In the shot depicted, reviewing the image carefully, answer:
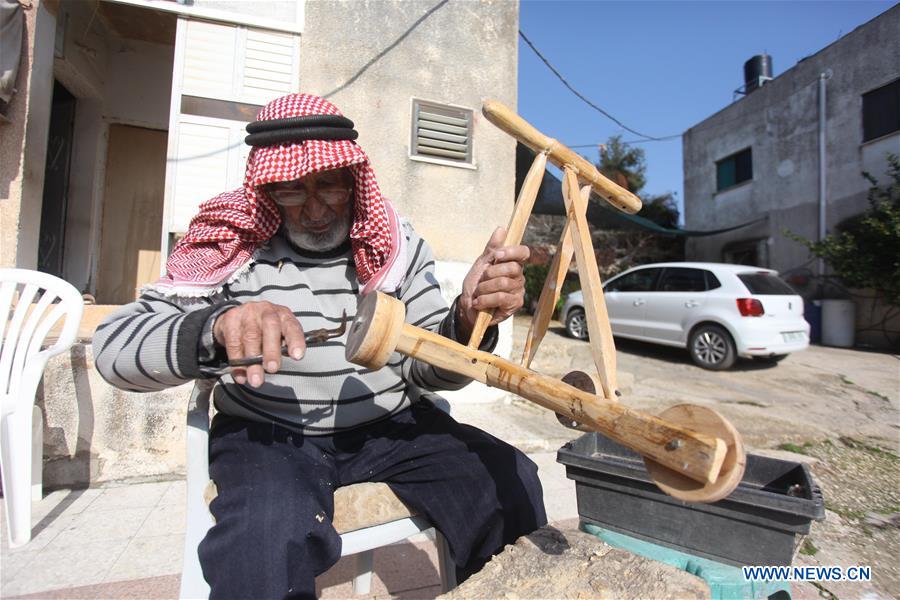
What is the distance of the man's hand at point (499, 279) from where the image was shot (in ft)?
4.00

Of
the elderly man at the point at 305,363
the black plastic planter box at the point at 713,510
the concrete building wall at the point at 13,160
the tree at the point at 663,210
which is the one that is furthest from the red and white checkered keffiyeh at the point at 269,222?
the tree at the point at 663,210

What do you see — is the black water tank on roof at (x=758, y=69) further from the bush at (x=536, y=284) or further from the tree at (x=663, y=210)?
the bush at (x=536, y=284)

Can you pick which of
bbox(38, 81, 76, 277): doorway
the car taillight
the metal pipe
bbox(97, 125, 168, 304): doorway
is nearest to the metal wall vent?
bbox(97, 125, 168, 304): doorway

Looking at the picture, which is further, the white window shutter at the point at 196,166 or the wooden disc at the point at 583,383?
the white window shutter at the point at 196,166

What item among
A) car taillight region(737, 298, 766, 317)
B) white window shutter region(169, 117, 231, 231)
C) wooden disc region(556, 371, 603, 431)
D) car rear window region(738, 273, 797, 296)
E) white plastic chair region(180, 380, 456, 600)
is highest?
white window shutter region(169, 117, 231, 231)

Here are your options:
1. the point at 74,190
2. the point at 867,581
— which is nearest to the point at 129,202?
the point at 74,190

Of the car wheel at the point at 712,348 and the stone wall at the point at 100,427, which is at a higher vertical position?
the car wheel at the point at 712,348

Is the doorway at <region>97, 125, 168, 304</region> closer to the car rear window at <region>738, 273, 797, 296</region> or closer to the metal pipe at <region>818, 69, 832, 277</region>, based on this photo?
the car rear window at <region>738, 273, 797, 296</region>

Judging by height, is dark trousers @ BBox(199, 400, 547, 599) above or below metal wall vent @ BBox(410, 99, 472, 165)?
below

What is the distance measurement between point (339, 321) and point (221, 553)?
0.70 metres

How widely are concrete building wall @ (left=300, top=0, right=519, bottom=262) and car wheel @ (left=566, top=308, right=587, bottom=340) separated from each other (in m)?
4.25

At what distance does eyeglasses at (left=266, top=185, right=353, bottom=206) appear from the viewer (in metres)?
1.49

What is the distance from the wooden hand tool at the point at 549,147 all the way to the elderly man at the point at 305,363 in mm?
269

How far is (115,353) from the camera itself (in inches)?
47.3
